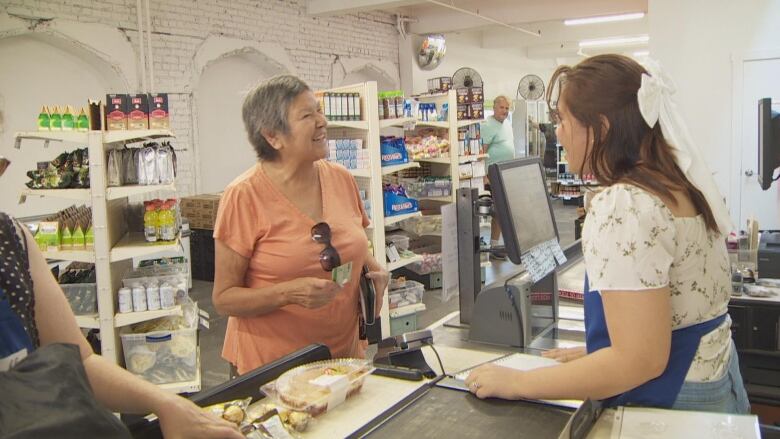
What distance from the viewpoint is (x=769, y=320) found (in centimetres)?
270

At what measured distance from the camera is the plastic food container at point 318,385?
1.35 meters

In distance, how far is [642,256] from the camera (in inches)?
46.5

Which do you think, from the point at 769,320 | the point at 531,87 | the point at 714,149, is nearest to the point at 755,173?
the point at 714,149

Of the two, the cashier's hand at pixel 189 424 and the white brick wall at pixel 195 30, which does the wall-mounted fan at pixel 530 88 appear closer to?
the white brick wall at pixel 195 30

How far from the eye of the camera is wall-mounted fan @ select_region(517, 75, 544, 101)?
15.2 metres

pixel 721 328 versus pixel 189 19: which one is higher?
pixel 189 19

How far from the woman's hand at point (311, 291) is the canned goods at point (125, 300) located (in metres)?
2.15

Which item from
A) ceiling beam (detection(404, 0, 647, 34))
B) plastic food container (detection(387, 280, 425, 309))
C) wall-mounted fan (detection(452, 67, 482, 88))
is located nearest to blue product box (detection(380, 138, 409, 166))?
plastic food container (detection(387, 280, 425, 309))

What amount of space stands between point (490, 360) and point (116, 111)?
2795 millimetres

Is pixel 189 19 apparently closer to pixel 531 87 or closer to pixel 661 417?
pixel 661 417

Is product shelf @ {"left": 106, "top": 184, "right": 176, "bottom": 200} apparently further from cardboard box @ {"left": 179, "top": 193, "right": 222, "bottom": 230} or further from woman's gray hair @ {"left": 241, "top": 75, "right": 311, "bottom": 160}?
cardboard box @ {"left": 179, "top": 193, "right": 222, "bottom": 230}

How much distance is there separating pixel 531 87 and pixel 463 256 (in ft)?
45.1

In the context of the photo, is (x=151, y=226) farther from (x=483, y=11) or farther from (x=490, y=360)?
(x=483, y=11)

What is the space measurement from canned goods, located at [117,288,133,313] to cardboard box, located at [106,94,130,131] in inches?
36.4
